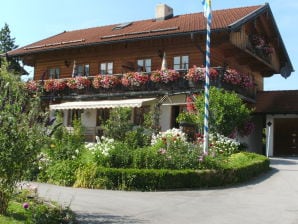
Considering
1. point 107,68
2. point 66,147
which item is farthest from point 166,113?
point 66,147

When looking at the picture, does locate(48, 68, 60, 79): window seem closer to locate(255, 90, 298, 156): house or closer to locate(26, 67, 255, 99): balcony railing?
locate(26, 67, 255, 99): balcony railing

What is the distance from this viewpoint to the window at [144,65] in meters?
25.8


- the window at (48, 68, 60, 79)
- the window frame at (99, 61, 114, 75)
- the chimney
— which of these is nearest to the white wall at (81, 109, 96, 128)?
the window frame at (99, 61, 114, 75)

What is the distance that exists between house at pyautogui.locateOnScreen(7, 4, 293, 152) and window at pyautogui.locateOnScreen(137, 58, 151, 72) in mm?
55

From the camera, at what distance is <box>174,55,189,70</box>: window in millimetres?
24475

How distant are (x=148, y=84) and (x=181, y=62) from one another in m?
2.40

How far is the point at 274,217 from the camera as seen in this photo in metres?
9.02

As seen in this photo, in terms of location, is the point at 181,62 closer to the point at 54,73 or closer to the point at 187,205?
the point at 54,73

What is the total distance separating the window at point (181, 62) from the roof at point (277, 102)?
15.6ft

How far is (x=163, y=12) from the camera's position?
28.7 meters

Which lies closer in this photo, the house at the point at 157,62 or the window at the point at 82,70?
the house at the point at 157,62

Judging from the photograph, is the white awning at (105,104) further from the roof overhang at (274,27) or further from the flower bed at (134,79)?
the roof overhang at (274,27)

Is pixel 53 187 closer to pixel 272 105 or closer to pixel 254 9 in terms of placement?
pixel 272 105

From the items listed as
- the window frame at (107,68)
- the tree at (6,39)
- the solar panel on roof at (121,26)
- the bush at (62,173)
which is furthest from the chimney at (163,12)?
the tree at (6,39)
